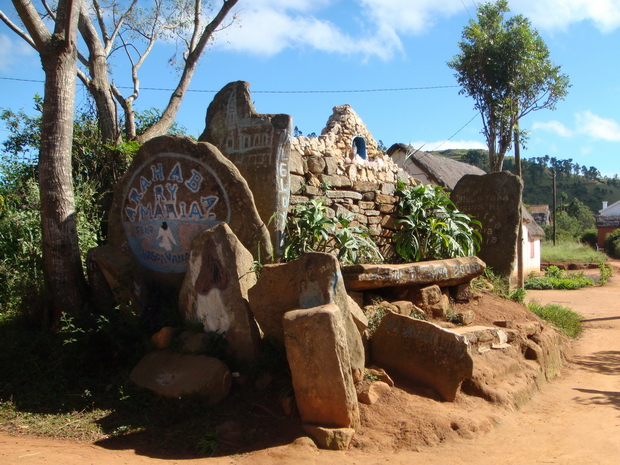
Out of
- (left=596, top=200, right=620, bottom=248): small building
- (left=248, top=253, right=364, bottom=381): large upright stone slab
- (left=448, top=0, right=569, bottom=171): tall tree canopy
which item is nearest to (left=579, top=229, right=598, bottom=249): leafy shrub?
(left=596, top=200, right=620, bottom=248): small building

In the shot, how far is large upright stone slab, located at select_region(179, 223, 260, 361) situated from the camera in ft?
14.9

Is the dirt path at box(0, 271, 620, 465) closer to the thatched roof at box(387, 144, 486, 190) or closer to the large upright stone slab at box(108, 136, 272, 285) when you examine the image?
the large upright stone slab at box(108, 136, 272, 285)

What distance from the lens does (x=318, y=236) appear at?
581 cm

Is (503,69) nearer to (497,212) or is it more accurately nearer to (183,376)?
(497,212)

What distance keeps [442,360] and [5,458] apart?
128 inches

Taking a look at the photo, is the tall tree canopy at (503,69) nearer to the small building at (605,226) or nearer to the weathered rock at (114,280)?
the weathered rock at (114,280)

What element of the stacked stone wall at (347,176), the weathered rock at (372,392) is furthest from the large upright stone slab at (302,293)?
the stacked stone wall at (347,176)

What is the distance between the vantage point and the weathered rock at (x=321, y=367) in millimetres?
3625

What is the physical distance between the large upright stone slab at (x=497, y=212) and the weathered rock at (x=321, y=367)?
16.7ft

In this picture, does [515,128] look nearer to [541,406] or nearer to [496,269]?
→ [496,269]

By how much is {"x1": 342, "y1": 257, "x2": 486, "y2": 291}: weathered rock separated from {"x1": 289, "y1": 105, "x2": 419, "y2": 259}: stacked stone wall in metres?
1.31

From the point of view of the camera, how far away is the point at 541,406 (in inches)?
194

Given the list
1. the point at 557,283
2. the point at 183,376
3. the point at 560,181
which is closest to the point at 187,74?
the point at 183,376

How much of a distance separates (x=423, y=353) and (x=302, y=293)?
47.0 inches
